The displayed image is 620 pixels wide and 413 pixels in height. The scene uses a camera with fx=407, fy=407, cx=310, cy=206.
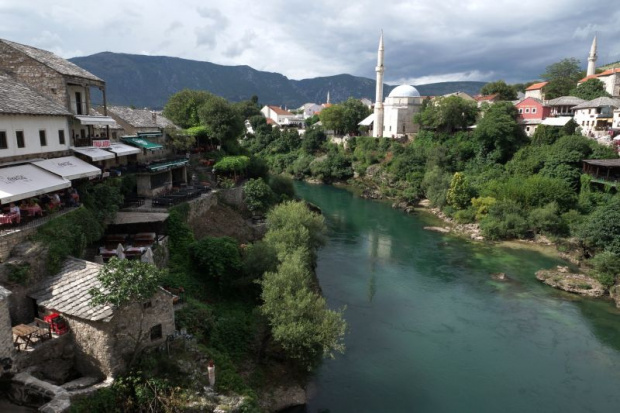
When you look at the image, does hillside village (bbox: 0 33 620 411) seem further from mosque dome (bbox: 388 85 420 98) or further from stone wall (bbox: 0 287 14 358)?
mosque dome (bbox: 388 85 420 98)

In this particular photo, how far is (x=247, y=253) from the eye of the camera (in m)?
21.7

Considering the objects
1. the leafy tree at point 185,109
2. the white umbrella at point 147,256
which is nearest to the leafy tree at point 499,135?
the leafy tree at point 185,109

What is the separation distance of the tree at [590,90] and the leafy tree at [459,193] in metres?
26.7

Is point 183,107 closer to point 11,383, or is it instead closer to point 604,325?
point 11,383

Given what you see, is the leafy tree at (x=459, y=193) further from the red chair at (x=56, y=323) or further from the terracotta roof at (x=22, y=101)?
the red chair at (x=56, y=323)

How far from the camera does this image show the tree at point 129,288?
1195 cm

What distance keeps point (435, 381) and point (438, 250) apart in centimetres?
1834

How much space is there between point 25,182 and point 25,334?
6.65 meters

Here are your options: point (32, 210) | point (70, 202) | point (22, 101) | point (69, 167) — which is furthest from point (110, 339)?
point (22, 101)

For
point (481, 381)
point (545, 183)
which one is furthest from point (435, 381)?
point (545, 183)

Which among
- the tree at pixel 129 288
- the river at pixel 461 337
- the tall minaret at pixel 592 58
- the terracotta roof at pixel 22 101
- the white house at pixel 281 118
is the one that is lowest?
the river at pixel 461 337

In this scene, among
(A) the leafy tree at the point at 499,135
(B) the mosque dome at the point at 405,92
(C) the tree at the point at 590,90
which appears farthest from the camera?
(B) the mosque dome at the point at 405,92

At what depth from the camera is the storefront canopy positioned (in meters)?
14.4

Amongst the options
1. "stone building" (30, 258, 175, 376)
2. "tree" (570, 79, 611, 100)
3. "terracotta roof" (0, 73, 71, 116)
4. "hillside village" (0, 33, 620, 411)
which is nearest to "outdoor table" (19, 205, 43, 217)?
"hillside village" (0, 33, 620, 411)
